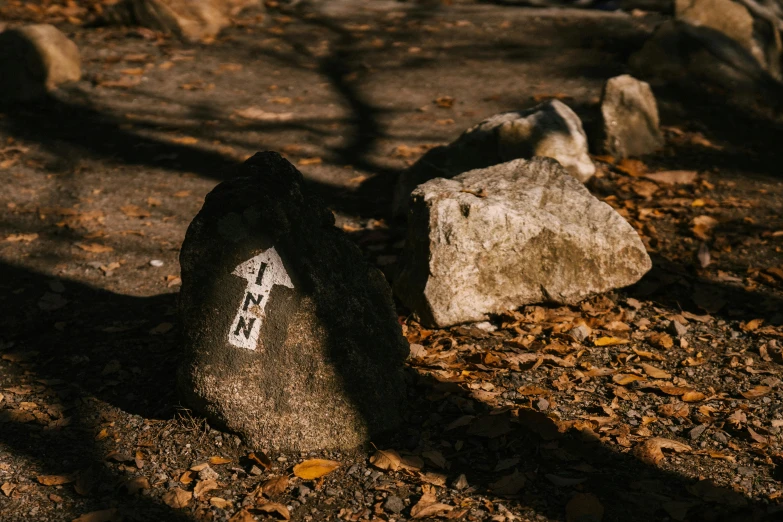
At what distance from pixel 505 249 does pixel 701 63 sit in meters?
4.70

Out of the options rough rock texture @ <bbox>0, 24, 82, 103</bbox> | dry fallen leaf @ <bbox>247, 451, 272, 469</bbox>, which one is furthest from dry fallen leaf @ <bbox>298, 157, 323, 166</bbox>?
dry fallen leaf @ <bbox>247, 451, 272, 469</bbox>

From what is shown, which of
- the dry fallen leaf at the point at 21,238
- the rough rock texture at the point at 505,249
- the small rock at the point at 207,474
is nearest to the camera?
the small rock at the point at 207,474

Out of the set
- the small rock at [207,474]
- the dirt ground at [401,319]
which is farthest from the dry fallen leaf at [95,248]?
the small rock at [207,474]

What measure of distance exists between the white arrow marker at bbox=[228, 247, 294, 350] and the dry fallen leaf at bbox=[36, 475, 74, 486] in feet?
2.53

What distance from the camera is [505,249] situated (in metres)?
4.17

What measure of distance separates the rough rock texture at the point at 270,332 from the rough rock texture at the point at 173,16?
7.23 meters

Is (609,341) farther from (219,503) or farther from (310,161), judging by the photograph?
(310,161)

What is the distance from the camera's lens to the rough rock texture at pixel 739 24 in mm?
8188

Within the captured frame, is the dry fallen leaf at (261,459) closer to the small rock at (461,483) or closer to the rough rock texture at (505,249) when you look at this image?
the small rock at (461,483)

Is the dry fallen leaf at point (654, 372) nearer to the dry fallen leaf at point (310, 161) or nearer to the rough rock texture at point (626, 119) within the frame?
the rough rock texture at point (626, 119)

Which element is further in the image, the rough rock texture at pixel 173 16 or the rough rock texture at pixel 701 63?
the rough rock texture at pixel 173 16

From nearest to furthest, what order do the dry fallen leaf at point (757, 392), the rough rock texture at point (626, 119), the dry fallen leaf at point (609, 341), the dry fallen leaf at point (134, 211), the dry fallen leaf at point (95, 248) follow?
the dry fallen leaf at point (757, 392) → the dry fallen leaf at point (609, 341) → the dry fallen leaf at point (95, 248) → the dry fallen leaf at point (134, 211) → the rough rock texture at point (626, 119)

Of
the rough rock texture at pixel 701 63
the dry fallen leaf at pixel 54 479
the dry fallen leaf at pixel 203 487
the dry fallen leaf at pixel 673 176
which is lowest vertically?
the dry fallen leaf at pixel 54 479

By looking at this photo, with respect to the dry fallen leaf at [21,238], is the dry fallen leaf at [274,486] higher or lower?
higher
